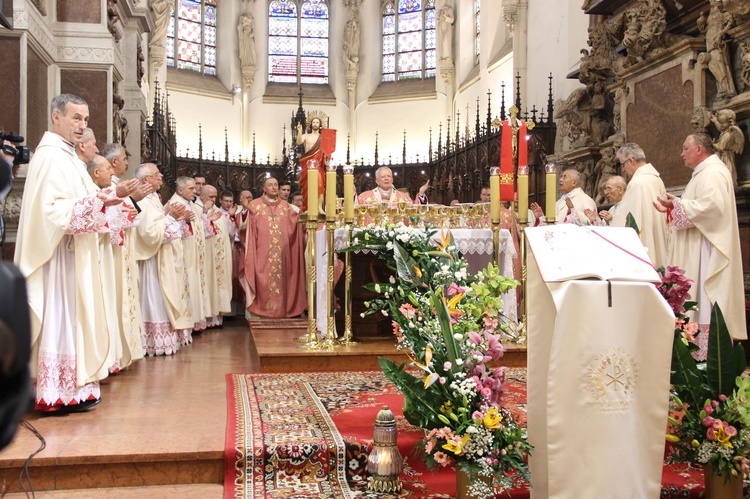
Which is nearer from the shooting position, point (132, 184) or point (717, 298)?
point (132, 184)

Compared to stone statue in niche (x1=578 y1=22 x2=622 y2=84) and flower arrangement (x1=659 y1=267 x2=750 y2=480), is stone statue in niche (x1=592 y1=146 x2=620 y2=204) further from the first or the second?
flower arrangement (x1=659 y1=267 x2=750 y2=480)

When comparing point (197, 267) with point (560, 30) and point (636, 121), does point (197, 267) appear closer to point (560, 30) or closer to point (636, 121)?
point (636, 121)

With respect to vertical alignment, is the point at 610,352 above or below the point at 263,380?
above

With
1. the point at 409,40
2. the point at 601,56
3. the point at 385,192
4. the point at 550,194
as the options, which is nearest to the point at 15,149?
the point at 550,194

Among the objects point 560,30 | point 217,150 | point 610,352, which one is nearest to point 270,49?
point 217,150

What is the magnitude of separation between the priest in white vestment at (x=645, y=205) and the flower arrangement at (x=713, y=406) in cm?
344

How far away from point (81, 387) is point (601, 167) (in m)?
8.03

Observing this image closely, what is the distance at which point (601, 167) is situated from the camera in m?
10.4

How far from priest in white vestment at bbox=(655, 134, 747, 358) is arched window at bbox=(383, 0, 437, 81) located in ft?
50.2

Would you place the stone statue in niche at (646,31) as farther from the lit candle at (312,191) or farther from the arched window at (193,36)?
the arched window at (193,36)

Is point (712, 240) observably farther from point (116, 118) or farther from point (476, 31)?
point (476, 31)

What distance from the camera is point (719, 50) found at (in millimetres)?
7387

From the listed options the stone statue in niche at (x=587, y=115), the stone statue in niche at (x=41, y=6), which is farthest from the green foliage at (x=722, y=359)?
the stone statue in niche at (x=587, y=115)

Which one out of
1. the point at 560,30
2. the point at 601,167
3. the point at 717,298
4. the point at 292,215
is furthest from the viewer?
the point at 560,30
